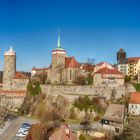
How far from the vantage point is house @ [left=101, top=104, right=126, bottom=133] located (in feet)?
198

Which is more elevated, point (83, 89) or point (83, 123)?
point (83, 89)

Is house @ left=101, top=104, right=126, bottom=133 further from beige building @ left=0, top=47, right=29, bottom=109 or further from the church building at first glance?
beige building @ left=0, top=47, right=29, bottom=109

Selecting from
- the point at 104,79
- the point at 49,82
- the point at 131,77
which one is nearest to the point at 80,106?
the point at 104,79

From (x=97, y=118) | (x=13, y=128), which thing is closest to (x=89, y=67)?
(x=97, y=118)

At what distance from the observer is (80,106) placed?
234ft

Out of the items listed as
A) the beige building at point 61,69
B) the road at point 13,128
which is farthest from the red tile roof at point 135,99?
the beige building at point 61,69

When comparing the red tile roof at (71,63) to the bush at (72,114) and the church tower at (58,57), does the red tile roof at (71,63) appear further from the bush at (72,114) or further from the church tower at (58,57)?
the bush at (72,114)

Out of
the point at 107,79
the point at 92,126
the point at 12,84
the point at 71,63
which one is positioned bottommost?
the point at 92,126

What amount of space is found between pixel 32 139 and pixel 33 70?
57.8 metres

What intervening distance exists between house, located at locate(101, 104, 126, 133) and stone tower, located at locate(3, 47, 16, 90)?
34.4 m

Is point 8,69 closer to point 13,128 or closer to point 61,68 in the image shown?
point 61,68

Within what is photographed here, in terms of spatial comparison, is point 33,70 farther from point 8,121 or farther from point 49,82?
point 8,121

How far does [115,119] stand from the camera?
61.1 metres

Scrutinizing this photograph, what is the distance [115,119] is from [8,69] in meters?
38.5
